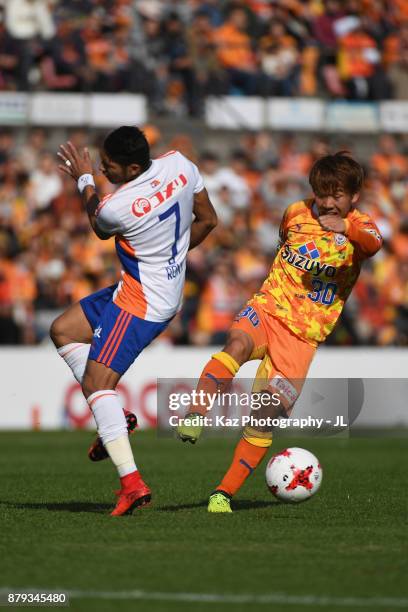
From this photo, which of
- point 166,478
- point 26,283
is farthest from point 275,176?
point 166,478

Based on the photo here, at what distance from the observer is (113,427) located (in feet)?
25.7

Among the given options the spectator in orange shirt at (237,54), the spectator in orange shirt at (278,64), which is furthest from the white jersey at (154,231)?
the spectator in orange shirt at (278,64)

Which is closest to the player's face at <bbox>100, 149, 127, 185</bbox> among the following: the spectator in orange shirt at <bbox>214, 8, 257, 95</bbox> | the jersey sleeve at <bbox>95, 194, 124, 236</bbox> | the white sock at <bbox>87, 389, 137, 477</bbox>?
the jersey sleeve at <bbox>95, 194, 124, 236</bbox>

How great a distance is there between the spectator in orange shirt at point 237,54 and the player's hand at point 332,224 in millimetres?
15897

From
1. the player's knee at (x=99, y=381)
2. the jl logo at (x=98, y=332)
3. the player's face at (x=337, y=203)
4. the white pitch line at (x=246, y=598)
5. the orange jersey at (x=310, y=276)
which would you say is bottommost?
the white pitch line at (x=246, y=598)

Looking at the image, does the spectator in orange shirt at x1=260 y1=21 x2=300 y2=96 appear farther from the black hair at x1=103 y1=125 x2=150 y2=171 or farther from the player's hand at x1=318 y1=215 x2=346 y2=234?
the black hair at x1=103 y1=125 x2=150 y2=171

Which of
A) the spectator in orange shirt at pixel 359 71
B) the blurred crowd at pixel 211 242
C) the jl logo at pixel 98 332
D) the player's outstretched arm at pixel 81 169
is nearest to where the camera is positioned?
the jl logo at pixel 98 332

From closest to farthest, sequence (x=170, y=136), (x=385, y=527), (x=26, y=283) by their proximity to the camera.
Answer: (x=385, y=527), (x=26, y=283), (x=170, y=136)

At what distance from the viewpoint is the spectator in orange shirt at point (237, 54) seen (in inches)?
922

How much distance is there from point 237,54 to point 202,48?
110 cm

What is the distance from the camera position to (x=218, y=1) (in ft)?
79.7

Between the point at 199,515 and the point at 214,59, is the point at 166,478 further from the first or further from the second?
the point at 214,59

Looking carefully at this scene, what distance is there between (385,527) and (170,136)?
1610 centimetres

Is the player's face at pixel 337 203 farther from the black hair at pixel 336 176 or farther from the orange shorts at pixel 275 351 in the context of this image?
the orange shorts at pixel 275 351
